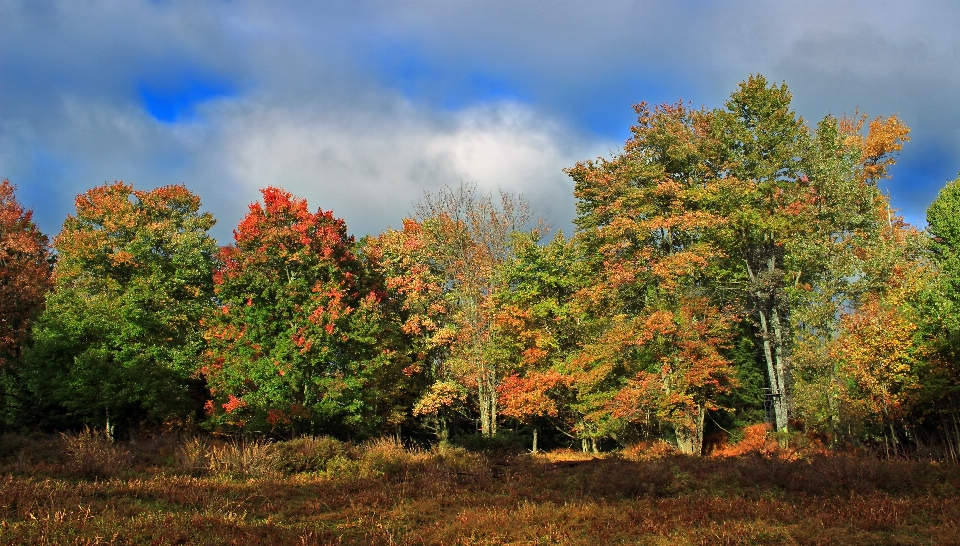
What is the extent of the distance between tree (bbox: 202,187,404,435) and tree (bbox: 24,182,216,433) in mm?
3635

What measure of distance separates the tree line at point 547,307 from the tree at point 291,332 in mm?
117

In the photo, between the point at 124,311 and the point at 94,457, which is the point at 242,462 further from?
the point at 124,311

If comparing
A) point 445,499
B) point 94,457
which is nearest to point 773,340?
point 445,499

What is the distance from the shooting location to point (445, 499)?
1350cm

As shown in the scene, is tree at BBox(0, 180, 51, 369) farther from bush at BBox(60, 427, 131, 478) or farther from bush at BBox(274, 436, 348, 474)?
bush at BBox(274, 436, 348, 474)

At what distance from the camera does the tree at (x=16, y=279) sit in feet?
116

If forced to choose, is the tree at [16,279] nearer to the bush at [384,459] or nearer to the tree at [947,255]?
Result: the bush at [384,459]

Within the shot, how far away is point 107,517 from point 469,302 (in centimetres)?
2509

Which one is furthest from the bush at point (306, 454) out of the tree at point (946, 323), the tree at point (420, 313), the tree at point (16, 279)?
the tree at point (16, 279)

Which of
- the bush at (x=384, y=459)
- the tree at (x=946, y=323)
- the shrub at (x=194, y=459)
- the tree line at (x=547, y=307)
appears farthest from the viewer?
the tree line at (x=547, y=307)

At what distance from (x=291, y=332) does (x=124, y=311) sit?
1032 centimetres

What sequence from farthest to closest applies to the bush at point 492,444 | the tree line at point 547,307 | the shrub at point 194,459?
1. the tree line at point 547,307
2. the bush at point 492,444
3. the shrub at point 194,459

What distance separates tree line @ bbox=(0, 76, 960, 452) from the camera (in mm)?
25984

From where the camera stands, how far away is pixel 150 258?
3278cm
